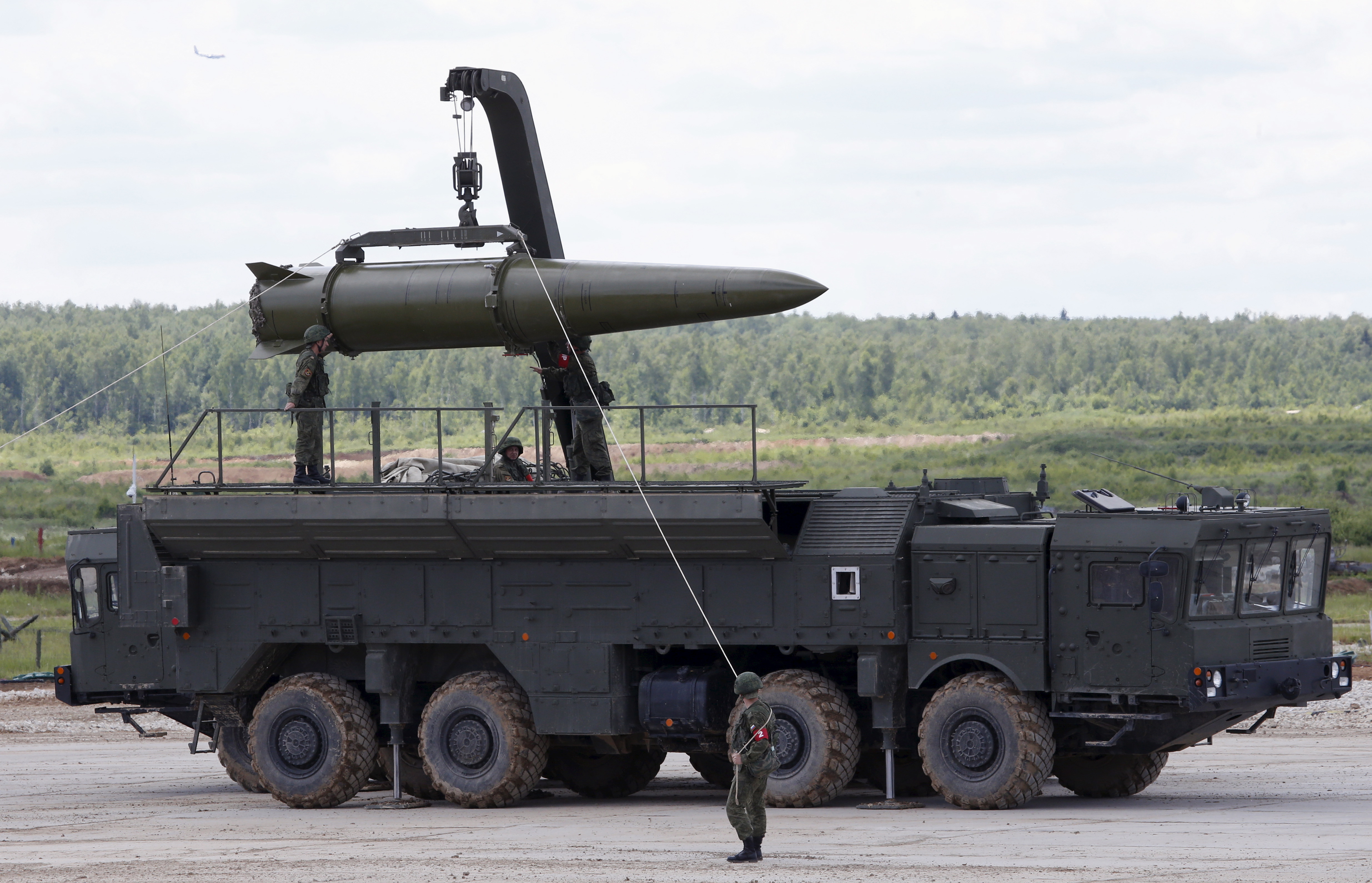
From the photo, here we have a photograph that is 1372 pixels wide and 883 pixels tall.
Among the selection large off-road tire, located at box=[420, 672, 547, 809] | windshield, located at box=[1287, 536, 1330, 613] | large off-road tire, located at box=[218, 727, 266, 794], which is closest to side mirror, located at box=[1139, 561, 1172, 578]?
windshield, located at box=[1287, 536, 1330, 613]

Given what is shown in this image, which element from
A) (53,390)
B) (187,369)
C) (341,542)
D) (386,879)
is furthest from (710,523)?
(53,390)

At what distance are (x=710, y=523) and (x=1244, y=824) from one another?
463 cm

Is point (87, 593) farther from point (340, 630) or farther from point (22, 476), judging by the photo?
point (22, 476)

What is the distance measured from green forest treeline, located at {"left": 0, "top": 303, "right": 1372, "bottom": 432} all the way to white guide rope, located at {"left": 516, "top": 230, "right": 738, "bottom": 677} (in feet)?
142

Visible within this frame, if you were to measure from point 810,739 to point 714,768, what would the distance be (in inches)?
90.2

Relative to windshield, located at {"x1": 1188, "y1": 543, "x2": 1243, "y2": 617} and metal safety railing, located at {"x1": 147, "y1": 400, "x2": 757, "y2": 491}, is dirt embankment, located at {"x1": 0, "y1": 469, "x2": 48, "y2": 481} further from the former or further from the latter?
windshield, located at {"x1": 1188, "y1": 543, "x2": 1243, "y2": 617}

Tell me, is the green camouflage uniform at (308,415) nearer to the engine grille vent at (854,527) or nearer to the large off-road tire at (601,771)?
the large off-road tire at (601,771)

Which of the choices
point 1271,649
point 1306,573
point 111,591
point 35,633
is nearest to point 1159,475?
point 1271,649

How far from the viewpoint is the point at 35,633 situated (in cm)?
3203

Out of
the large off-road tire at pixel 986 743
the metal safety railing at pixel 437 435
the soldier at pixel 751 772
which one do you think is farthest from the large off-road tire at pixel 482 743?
the soldier at pixel 751 772

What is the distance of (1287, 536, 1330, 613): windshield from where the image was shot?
15758 millimetres

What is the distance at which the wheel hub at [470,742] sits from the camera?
1644cm

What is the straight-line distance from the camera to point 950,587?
15.5 m

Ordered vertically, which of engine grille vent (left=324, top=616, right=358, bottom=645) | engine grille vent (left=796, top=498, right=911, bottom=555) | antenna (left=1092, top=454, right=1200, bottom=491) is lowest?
engine grille vent (left=324, top=616, right=358, bottom=645)
